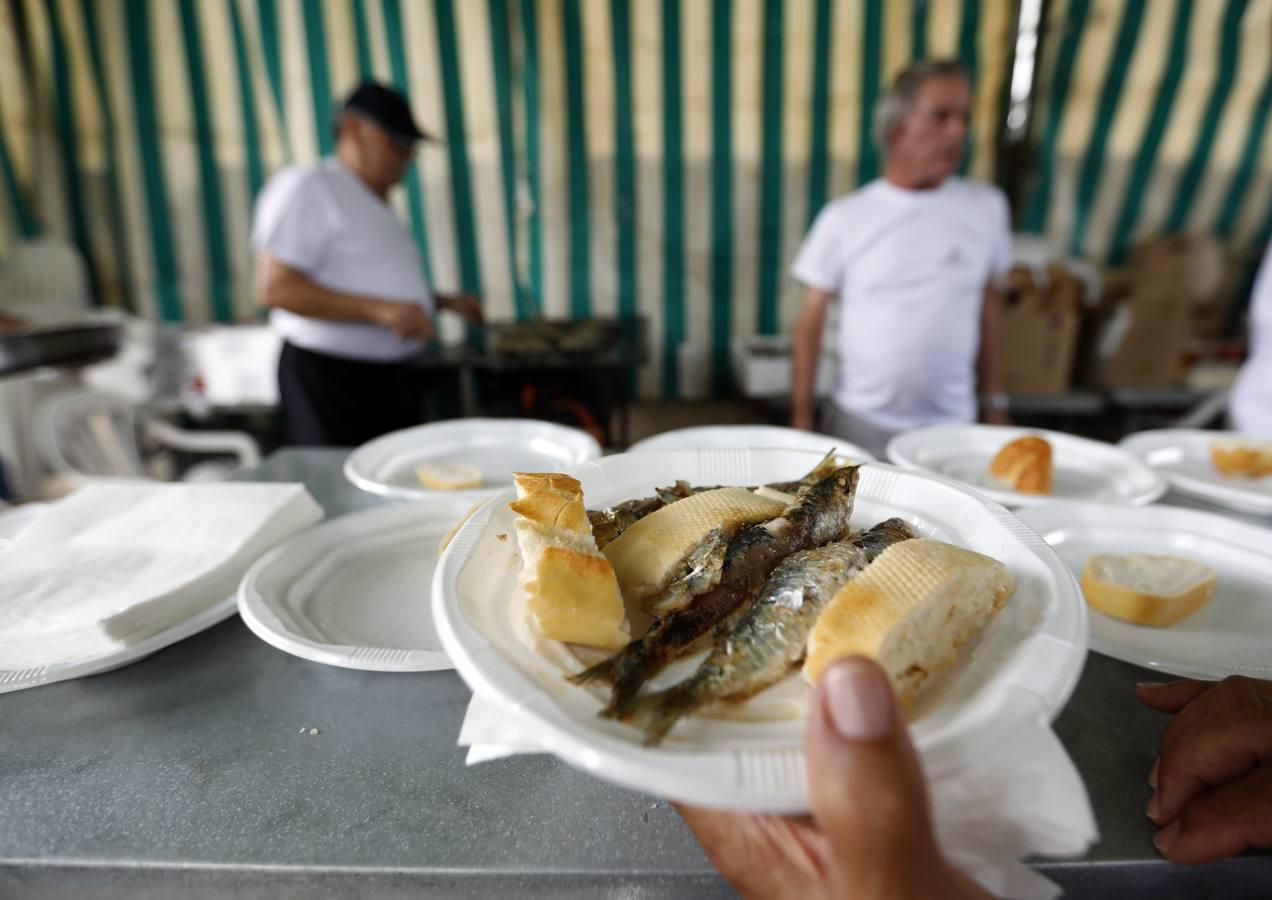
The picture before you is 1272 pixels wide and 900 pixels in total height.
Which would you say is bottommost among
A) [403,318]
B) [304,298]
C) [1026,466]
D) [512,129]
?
[1026,466]

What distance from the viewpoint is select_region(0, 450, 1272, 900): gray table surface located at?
2.73 feet

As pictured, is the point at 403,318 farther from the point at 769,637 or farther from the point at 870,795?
the point at 870,795

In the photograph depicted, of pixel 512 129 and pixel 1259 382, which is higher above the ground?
pixel 512 129

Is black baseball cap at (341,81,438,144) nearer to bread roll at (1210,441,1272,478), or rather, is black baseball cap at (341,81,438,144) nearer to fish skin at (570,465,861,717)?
fish skin at (570,465,861,717)

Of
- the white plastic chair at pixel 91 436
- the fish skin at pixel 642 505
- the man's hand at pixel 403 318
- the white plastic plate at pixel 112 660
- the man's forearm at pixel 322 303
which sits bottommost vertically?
the white plastic chair at pixel 91 436

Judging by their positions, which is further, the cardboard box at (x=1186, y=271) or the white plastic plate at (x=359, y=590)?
the cardboard box at (x=1186, y=271)

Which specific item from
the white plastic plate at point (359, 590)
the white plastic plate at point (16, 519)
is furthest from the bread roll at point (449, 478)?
the white plastic plate at point (16, 519)

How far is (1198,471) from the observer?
6.69ft

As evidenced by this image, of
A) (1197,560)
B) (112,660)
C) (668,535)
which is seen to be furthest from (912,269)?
(112,660)

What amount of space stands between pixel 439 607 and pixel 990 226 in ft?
11.3

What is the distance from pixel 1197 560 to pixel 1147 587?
0.35 meters

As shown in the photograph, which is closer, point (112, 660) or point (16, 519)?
point (112, 660)

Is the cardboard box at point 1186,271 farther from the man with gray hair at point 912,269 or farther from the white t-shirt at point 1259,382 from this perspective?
the man with gray hair at point 912,269

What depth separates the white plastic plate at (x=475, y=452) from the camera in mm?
1985
